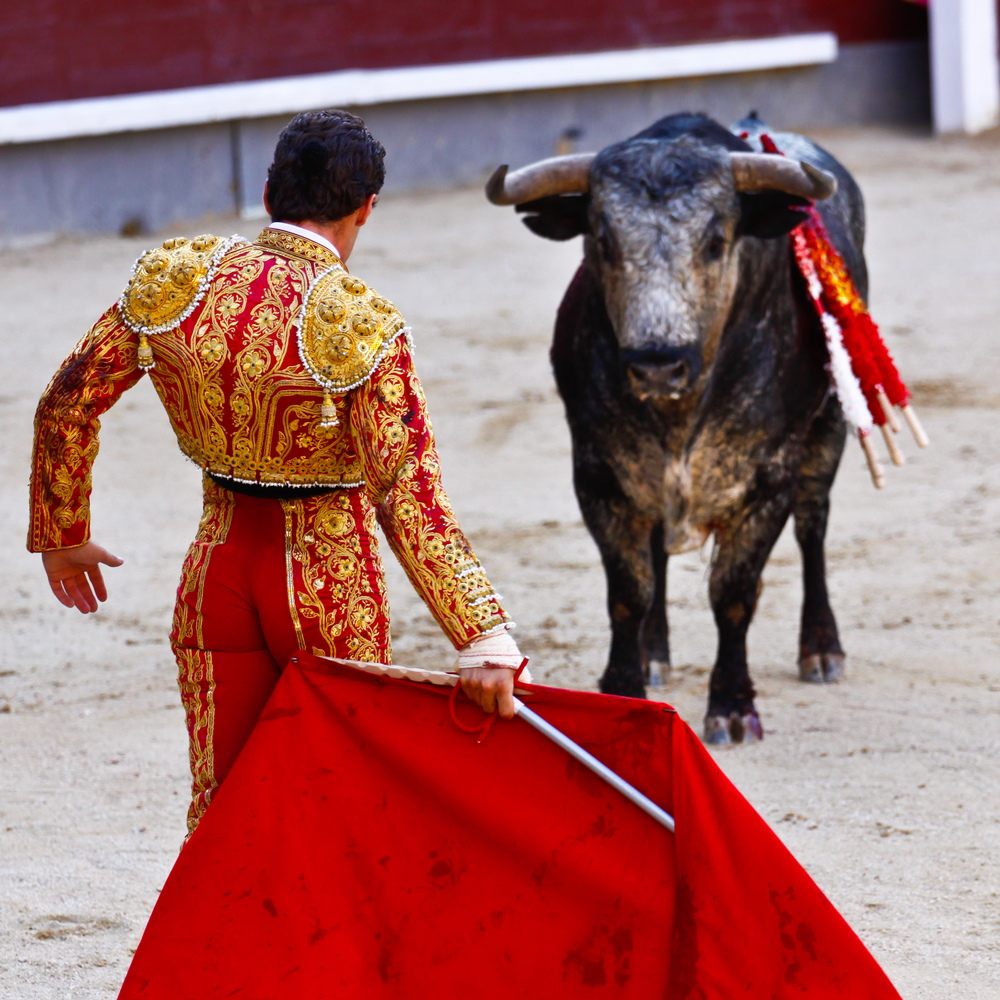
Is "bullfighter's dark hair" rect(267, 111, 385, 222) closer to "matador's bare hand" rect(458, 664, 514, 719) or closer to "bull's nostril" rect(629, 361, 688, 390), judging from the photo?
"matador's bare hand" rect(458, 664, 514, 719)

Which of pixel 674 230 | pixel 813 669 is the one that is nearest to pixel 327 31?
pixel 813 669

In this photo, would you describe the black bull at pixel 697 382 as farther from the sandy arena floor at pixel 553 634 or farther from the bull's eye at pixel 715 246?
the sandy arena floor at pixel 553 634

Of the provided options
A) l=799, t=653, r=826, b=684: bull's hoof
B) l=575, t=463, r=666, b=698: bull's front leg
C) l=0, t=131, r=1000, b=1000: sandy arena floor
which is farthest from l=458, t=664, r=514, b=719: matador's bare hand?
l=799, t=653, r=826, b=684: bull's hoof

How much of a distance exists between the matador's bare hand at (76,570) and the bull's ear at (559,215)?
162 centimetres

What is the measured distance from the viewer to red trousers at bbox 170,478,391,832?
2074mm

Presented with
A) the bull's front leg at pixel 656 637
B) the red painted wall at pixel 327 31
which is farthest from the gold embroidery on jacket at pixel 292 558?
the red painted wall at pixel 327 31

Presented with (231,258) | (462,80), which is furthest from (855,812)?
(462,80)

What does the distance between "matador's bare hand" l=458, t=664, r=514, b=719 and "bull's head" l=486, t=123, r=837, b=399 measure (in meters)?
1.28

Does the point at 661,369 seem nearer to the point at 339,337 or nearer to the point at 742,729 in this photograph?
the point at 742,729

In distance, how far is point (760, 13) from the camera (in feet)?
35.4

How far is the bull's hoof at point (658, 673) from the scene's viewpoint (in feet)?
12.8

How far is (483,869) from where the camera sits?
2000 mm

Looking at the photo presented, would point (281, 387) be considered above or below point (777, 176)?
below

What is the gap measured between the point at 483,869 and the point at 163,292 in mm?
806
